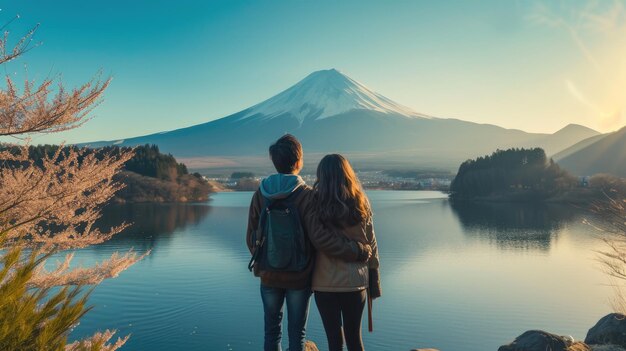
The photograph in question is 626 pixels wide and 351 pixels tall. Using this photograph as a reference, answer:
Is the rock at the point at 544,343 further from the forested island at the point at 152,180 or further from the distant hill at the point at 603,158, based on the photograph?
the distant hill at the point at 603,158

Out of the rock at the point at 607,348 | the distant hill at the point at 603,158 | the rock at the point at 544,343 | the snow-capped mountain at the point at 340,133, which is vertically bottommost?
the rock at the point at 607,348

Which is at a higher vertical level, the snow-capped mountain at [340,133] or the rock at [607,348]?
the snow-capped mountain at [340,133]

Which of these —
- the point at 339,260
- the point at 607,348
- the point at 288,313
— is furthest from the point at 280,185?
the point at 607,348

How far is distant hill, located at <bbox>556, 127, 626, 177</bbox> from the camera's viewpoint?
8938 centimetres

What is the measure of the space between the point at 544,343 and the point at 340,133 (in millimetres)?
155985

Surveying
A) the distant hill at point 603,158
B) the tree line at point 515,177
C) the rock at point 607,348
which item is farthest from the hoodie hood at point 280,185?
the distant hill at point 603,158

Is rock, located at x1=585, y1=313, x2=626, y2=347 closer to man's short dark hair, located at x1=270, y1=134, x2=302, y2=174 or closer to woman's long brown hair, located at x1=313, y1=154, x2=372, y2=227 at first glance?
woman's long brown hair, located at x1=313, y1=154, x2=372, y2=227

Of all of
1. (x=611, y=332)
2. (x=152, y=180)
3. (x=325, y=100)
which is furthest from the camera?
(x=325, y=100)

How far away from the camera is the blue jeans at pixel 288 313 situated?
8.15 feet

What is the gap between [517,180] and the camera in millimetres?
53594

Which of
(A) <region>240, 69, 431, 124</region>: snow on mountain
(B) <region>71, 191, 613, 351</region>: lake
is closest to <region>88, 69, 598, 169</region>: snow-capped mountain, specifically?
(A) <region>240, 69, 431, 124</region>: snow on mountain

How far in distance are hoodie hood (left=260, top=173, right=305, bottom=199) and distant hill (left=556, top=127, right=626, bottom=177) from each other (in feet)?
310

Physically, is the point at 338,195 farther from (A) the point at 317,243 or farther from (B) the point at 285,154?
(B) the point at 285,154

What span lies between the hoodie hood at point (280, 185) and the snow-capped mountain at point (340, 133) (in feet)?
418
